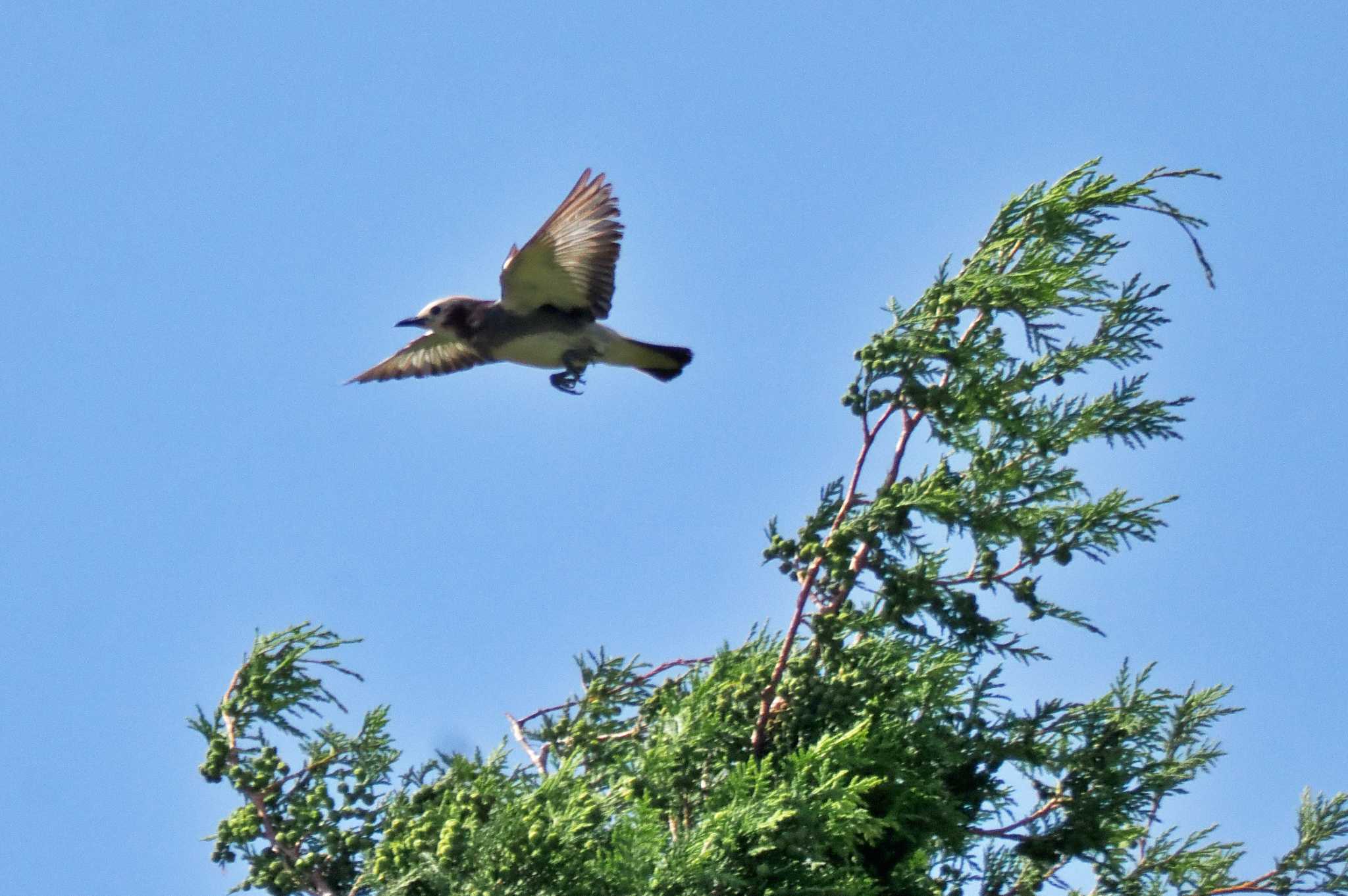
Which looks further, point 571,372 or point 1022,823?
point 571,372

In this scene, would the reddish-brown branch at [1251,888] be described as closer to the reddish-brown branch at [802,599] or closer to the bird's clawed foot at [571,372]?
the reddish-brown branch at [802,599]

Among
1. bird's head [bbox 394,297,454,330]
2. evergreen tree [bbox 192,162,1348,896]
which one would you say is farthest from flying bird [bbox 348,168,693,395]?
evergreen tree [bbox 192,162,1348,896]

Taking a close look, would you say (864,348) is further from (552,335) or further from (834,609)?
(552,335)

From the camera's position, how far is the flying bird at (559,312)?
7.12 m

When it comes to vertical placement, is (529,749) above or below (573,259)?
below

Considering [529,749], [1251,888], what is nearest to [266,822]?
[529,749]

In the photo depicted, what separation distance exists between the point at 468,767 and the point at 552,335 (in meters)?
3.98

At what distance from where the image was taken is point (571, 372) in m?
7.91

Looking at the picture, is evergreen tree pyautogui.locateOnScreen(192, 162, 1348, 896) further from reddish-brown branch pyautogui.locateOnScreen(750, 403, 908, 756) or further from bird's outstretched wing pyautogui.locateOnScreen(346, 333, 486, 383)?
bird's outstretched wing pyautogui.locateOnScreen(346, 333, 486, 383)

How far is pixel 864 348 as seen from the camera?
420cm

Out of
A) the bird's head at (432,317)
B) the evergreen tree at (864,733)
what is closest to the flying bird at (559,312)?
the bird's head at (432,317)

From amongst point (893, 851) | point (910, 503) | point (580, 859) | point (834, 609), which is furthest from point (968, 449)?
point (580, 859)

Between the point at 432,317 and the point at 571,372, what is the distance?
2.68 ft

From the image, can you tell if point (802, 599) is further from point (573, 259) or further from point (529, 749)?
point (573, 259)
